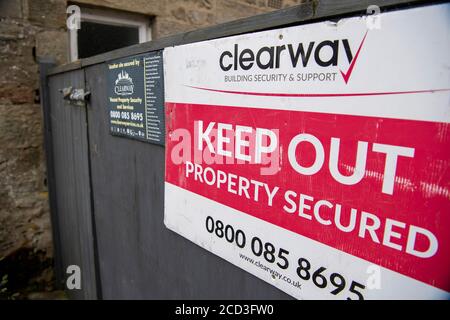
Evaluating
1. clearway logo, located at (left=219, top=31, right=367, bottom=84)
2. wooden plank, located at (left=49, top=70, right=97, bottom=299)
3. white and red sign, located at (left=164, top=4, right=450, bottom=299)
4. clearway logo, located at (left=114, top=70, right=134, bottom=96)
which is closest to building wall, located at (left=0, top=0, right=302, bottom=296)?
wooden plank, located at (left=49, top=70, right=97, bottom=299)

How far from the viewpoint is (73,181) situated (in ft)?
8.47

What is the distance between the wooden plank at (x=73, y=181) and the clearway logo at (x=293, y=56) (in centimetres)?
152

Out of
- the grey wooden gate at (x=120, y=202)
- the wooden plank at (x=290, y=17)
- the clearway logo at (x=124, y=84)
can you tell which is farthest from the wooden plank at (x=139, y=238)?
the wooden plank at (x=290, y=17)

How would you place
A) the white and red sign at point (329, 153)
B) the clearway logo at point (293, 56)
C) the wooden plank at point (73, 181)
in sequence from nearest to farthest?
the white and red sign at point (329, 153) → the clearway logo at point (293, 56) → the wooden plank at point (73, 181)

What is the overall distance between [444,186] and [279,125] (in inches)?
18.0

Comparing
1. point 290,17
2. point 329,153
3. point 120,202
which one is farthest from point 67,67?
point 329,153

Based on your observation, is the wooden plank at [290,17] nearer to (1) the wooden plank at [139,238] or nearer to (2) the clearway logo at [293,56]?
(2) the clearway logo at [293,56]

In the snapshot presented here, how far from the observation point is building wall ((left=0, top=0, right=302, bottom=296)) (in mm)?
2643

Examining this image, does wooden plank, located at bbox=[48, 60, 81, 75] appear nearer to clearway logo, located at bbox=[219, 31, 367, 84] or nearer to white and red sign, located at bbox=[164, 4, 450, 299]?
white and red sign, located at bbox=[164, 4, 450, 299]

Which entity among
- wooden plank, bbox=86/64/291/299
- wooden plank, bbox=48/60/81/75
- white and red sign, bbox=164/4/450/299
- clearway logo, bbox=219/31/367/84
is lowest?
wooden plank, bbox=86/64/291/299

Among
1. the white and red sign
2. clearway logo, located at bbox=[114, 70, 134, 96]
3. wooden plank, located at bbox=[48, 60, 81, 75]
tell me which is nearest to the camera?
the white and red sign

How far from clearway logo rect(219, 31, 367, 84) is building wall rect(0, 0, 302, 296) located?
7.52 ft

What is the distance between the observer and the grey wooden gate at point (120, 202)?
3.97 ft
